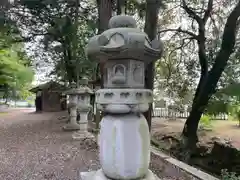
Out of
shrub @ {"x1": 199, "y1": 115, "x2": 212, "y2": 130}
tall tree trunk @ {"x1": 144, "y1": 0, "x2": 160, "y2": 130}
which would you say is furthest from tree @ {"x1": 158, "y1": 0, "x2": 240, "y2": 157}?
shrub @ {"x1": 199, "y1": 115, "x2": 212, "y2": 130}

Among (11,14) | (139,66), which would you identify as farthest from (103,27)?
(11,14)

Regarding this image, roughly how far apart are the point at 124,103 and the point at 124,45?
44 cm

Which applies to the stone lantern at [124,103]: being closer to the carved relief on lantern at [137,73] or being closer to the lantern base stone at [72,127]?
the carved relief on lantern at [137,73]

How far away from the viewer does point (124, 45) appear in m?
1.89

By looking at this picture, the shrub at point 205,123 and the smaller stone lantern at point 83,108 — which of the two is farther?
the shrub at point 205,123

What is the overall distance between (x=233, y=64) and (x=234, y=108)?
91.2 inches

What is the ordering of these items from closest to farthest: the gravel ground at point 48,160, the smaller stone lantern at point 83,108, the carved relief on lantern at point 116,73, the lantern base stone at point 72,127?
the carved relief on lantern at point 116,73
the gravel ground at point 48,160
the smaller stone lantern at point 83,108
the lantern base stone at point 72,127

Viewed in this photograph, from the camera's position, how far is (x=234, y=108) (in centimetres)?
501

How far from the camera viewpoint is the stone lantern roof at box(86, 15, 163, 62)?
1893 mm

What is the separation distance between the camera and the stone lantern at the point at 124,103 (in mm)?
1920

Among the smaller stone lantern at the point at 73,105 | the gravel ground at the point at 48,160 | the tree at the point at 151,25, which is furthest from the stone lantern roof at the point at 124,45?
the smaller stone lantern at the point at 73,105

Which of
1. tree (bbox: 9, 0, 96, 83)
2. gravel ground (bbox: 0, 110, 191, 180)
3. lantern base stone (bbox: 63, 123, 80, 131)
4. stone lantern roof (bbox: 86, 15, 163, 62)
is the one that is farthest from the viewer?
tree (bbox: 9, 0, 96, 83)

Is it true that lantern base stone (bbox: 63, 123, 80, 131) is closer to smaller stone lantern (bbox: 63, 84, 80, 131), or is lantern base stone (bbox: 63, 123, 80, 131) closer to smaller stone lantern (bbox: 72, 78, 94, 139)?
smaller stone lantern (bbox: 63, 84, 80, 131)

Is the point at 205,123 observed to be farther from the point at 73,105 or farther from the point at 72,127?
the point at 73,105
